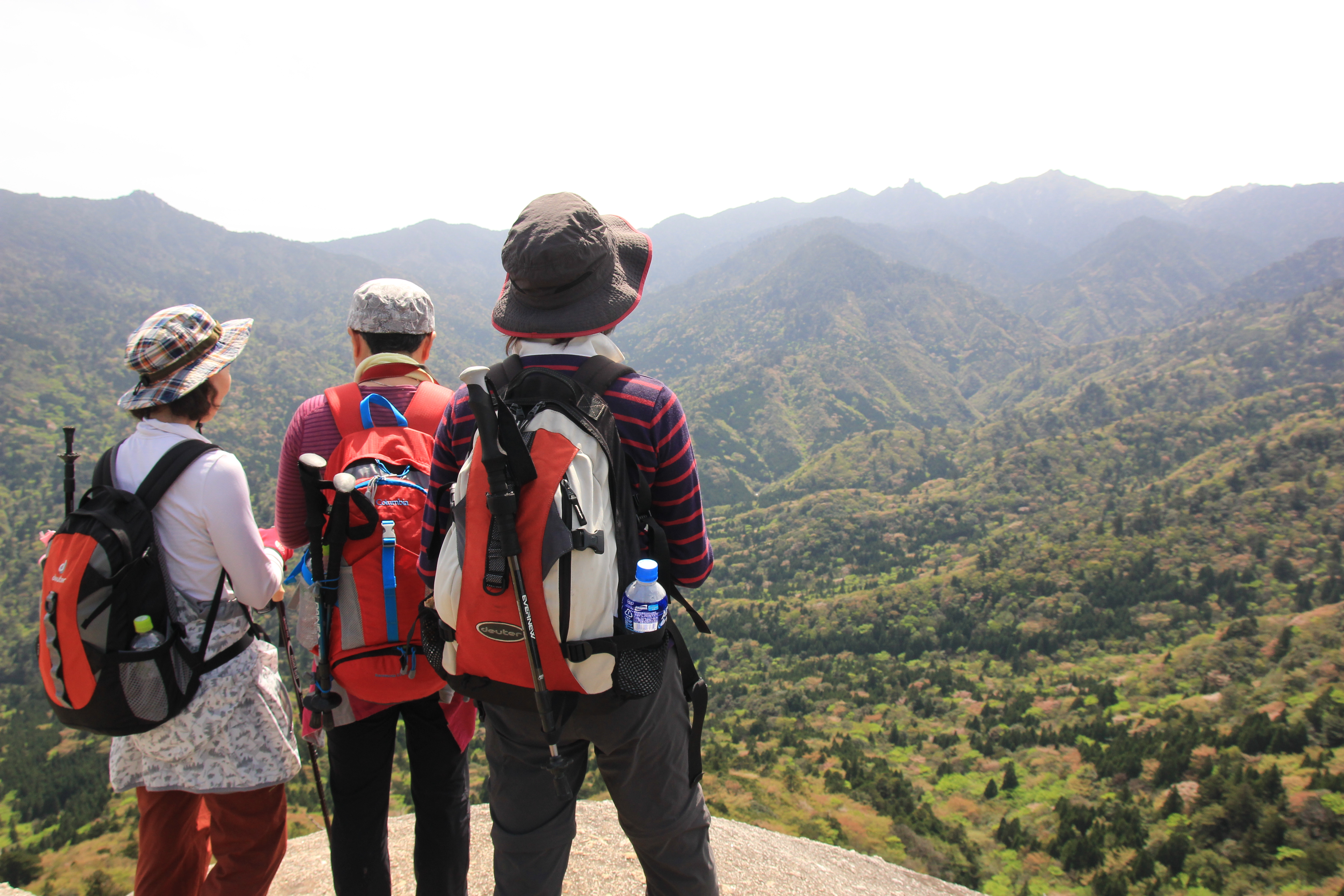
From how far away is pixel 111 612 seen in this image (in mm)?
2570

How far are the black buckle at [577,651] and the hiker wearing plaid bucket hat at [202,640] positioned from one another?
1.53m

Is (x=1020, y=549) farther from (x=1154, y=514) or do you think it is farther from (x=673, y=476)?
(x=673, y=476)

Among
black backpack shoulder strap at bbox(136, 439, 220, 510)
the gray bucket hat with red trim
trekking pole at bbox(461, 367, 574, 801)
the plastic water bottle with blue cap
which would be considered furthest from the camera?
black backpack shoulder strap at bbox(136, 439, 220, 510)

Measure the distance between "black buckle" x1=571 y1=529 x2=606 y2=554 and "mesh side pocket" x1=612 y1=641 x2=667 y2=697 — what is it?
358mm

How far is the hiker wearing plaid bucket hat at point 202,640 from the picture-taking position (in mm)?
2699

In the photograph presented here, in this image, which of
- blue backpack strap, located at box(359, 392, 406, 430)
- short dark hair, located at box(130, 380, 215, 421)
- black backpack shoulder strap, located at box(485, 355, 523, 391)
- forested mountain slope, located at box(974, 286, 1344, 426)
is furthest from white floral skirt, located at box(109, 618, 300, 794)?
forested mountain slope, located at box(974, 286, 1344, 426)

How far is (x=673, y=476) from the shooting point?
7.75ft

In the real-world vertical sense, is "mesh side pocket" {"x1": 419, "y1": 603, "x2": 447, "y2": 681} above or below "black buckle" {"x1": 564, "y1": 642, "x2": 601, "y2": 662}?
below

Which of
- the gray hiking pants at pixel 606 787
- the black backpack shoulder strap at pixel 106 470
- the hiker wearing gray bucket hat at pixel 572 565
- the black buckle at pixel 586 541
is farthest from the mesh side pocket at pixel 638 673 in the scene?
the black backpack shoulder strap at pixel 106 470

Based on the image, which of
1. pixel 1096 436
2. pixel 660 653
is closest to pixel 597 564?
pixel 660 653

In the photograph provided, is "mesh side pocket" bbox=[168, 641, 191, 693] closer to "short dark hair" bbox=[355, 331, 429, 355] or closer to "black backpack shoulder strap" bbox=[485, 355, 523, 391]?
"short dark hair" bbox=[355, 331, 429, 355]

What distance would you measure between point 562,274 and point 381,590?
155cm

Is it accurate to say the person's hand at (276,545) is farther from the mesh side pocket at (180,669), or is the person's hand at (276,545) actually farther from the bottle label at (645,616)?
the bottle label at (645,616)

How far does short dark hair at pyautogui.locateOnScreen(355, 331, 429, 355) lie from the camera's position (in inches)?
125
